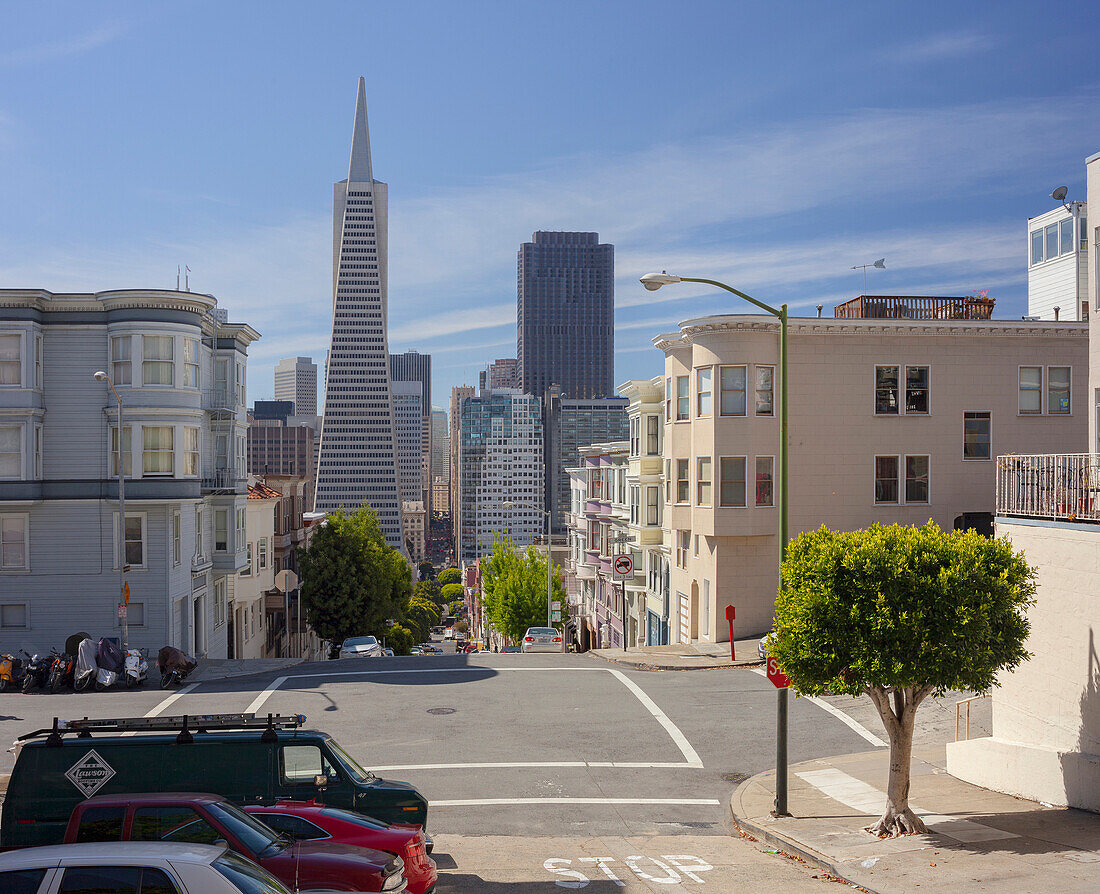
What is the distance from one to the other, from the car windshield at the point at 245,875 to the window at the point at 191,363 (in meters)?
31.3

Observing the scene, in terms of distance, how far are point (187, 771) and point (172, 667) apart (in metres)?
19.3

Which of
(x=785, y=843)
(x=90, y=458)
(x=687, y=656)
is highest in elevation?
(x=90, y=458)

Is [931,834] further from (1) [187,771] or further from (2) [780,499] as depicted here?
(1) [187,771]

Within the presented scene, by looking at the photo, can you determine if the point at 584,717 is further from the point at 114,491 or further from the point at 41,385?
the point at 41,385

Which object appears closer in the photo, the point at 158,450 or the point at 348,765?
the point at 348,765

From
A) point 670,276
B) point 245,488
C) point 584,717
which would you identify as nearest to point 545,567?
point 245,488

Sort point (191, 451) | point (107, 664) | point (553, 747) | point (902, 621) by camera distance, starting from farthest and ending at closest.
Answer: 1. point (191, 451)
2. point (107, 664)
3. point (553, 747)
4. point (902, 621)

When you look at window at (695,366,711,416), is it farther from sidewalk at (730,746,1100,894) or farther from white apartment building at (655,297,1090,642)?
sidewalk at (730,746,1100,894)

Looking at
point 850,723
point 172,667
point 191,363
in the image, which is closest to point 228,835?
point 850,723

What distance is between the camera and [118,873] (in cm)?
678

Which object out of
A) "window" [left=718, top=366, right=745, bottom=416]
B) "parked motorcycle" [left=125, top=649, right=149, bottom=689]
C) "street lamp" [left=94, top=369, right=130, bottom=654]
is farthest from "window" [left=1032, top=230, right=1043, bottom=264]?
"parked motorcycle" [left=125, top=649, right=149, bottom=689]

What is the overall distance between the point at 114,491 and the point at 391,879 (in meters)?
29.4

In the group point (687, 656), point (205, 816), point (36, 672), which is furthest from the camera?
point (687, 656)

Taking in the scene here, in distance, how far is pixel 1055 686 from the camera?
1513 cm
